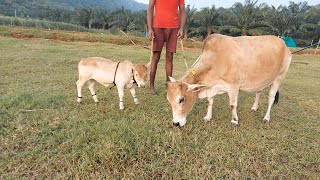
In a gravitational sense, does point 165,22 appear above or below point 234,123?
above

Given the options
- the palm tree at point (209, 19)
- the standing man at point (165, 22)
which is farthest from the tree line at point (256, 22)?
the standing man at point (165, 22)

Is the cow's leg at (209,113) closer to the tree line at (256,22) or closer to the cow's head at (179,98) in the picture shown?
the cow's head at (179,98)

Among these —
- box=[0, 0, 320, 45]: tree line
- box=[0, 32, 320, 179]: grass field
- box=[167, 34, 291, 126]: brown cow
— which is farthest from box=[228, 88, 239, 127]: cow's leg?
→ box=[0, 0, 320, 45]: tree line

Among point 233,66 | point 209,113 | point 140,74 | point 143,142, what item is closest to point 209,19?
point 209,113

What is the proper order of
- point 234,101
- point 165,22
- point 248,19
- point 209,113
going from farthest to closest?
point 248,19, point 165,22, point 209,113, point 234,101

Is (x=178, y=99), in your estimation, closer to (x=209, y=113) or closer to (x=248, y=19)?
(x=209, y=113)

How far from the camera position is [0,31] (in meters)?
25.1

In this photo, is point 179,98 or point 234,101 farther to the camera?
point 234,101

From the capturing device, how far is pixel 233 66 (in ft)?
16.1

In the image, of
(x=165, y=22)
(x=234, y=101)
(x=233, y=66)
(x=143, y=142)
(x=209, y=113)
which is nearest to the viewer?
(x=143, y=142)

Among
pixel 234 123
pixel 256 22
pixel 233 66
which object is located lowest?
pixel 234 123

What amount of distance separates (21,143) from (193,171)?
2.33m

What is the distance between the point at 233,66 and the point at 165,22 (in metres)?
2.03

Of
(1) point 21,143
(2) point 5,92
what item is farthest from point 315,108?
(2) point 5,92
